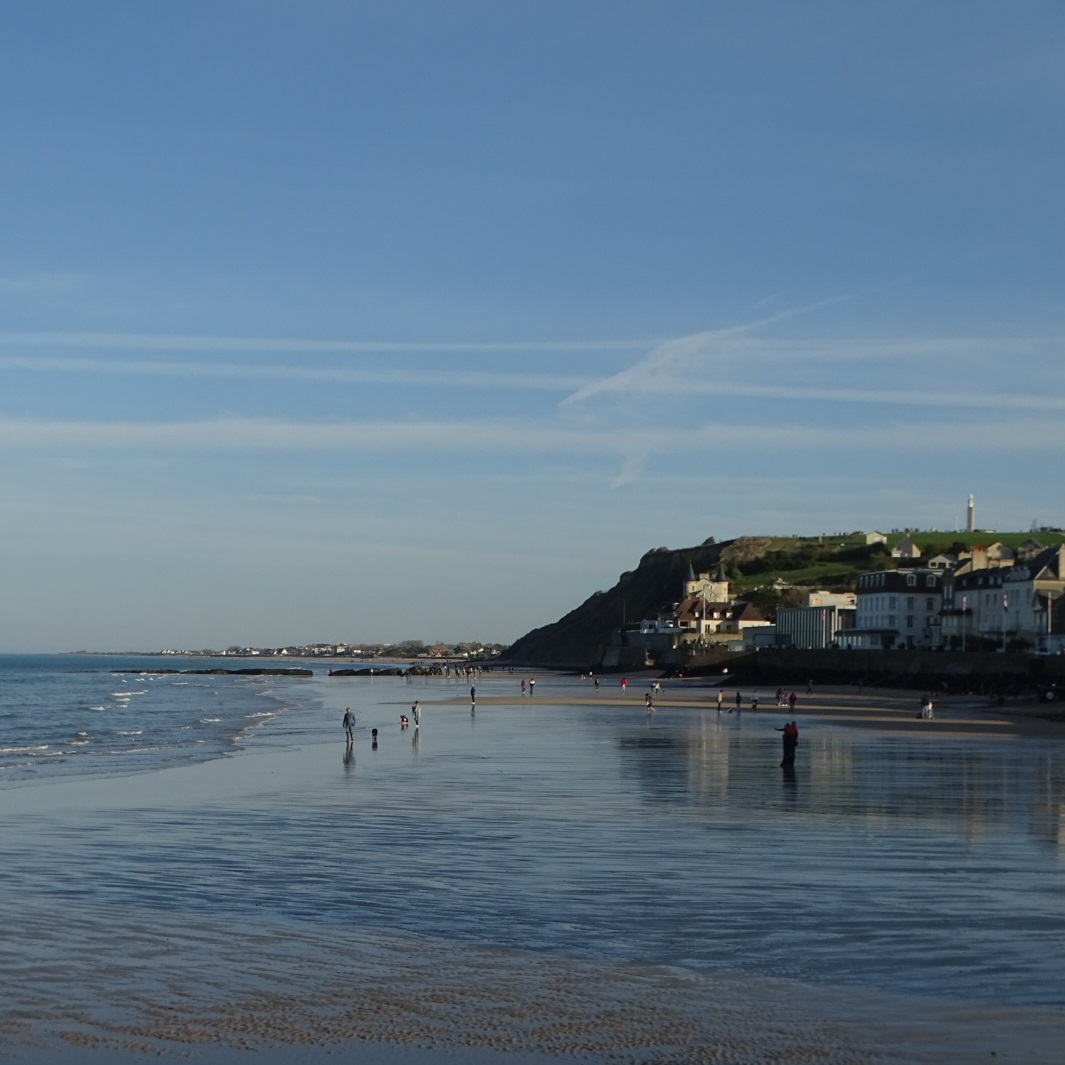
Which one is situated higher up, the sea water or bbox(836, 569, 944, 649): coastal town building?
bbox(836, 569, 944, 649): coastal town building

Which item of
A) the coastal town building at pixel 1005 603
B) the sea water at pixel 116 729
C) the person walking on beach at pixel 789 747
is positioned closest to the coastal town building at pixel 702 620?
the coastal town building at pixel 1005 603

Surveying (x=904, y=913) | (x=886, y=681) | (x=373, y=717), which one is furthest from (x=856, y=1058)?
(x=886, y=681)

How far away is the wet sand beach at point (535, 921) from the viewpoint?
9758mm

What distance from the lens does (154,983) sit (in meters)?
11.2

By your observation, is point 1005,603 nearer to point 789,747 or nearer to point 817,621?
point 817,621

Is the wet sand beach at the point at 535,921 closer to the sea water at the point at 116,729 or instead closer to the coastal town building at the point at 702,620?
the sea water at the point at 116,729

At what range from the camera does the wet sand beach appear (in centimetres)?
976

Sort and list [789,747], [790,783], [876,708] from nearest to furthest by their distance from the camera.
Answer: [790,783] → [789,747] → [876,708]

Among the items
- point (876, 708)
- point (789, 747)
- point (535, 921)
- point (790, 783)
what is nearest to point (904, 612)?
point (876, 708)

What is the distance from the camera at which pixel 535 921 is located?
Result: 45.1ft

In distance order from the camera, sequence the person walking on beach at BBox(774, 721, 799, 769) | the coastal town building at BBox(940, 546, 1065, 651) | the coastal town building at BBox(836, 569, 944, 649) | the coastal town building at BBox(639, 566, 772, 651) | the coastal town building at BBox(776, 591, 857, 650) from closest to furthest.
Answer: the person walking on beach at BBox(774, 721, 799, 769)
the coastal town building at BBox(940, 546, 1065, 651)
the coastal town building at BBox(836, 569, 944, 649)
the coastal town building at BBox(776, 591, 857, 650)
the coastal town building at BBox(639, 566, 772, 651)

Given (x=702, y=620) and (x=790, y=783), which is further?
(x=702, y=620)

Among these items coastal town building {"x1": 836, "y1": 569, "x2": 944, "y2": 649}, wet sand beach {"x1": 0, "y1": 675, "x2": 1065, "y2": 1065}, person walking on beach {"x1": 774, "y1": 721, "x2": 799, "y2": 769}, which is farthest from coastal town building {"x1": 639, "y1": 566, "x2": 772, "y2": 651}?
wet sand beach {"x1": 0, "y1": 675, "x2": 1065, "y2": 1065}

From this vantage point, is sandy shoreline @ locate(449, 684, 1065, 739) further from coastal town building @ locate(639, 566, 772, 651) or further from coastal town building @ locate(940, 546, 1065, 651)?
coastal town building @ locate(639, 566, 772, 651)
